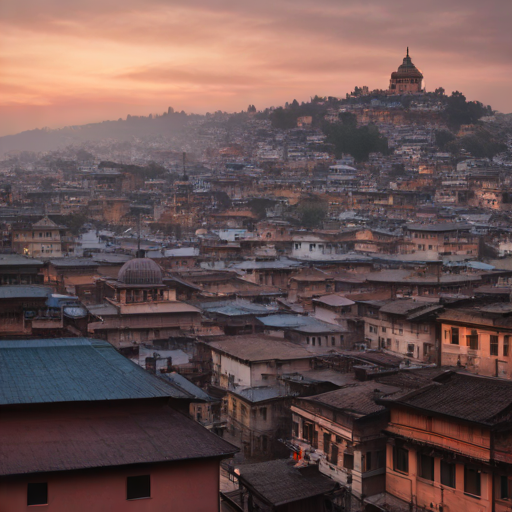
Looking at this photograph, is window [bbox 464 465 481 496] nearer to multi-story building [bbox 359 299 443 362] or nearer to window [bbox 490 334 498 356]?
window [bbox 490 334 498 356]

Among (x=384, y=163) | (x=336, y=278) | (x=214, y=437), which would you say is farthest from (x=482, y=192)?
(x=214, y=437)

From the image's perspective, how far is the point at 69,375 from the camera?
16500 mm

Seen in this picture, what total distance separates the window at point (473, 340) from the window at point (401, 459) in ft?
21.5

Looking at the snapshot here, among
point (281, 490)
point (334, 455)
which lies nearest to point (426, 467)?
point (334, 455)

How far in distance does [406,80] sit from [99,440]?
173 metres

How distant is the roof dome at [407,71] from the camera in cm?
18012

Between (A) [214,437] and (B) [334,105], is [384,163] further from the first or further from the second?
(A) [214,437]

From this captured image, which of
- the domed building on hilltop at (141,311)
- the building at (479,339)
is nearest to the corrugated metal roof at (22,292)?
the domed building on hilltop at (141,311)

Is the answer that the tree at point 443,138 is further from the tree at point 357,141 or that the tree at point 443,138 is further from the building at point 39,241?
the building at point 39,241

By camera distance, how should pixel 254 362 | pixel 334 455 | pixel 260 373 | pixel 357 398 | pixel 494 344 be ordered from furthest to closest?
pixel 260 373 < pixel 254 362 < pixel 494 344 < pixel 357 398 < pixel 334 455

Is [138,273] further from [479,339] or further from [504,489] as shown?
[504,489]

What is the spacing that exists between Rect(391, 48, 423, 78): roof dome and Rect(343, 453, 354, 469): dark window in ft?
543

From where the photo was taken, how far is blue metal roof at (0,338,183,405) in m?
15.4

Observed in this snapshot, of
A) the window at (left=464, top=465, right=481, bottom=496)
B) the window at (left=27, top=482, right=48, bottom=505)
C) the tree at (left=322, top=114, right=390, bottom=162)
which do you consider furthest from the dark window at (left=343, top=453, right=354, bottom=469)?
the tree at (left=322, top=114, right=390, bottom=162)
